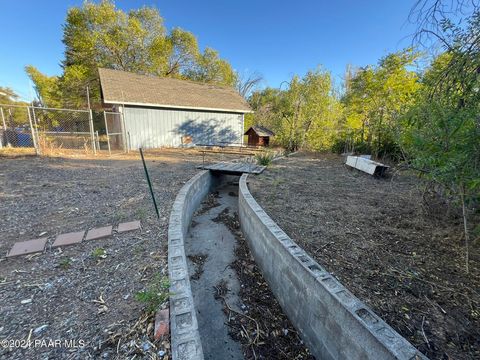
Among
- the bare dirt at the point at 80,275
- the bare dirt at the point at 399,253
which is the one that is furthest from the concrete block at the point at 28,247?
the bare dirt at the point at 399,253

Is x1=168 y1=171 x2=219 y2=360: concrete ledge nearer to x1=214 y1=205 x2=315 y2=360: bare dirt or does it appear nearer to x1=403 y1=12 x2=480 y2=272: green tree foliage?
x1=214 y1=205 x2=315 y2=360: bare dirt

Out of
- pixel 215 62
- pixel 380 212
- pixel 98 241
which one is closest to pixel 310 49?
pixel 215 62

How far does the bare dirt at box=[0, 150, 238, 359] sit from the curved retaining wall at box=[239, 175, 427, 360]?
128 cm

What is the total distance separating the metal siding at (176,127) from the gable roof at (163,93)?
45 cm

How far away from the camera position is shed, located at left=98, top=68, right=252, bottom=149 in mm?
10555

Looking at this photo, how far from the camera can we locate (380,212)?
12.5 ft

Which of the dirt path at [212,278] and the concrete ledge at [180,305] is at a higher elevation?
the concrete ledge at [180,305]

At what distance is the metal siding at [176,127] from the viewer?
425 inches

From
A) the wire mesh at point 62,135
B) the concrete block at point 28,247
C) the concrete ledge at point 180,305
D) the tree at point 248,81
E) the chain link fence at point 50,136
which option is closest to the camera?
the concrete ledge at point 180,305

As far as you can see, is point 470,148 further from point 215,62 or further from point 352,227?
point 215,62

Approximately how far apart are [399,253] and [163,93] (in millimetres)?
12664

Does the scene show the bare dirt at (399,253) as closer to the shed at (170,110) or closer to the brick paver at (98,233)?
the brick paver at (98,233)

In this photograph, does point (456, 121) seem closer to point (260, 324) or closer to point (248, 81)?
point (260, 324)

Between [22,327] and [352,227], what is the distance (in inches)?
144
